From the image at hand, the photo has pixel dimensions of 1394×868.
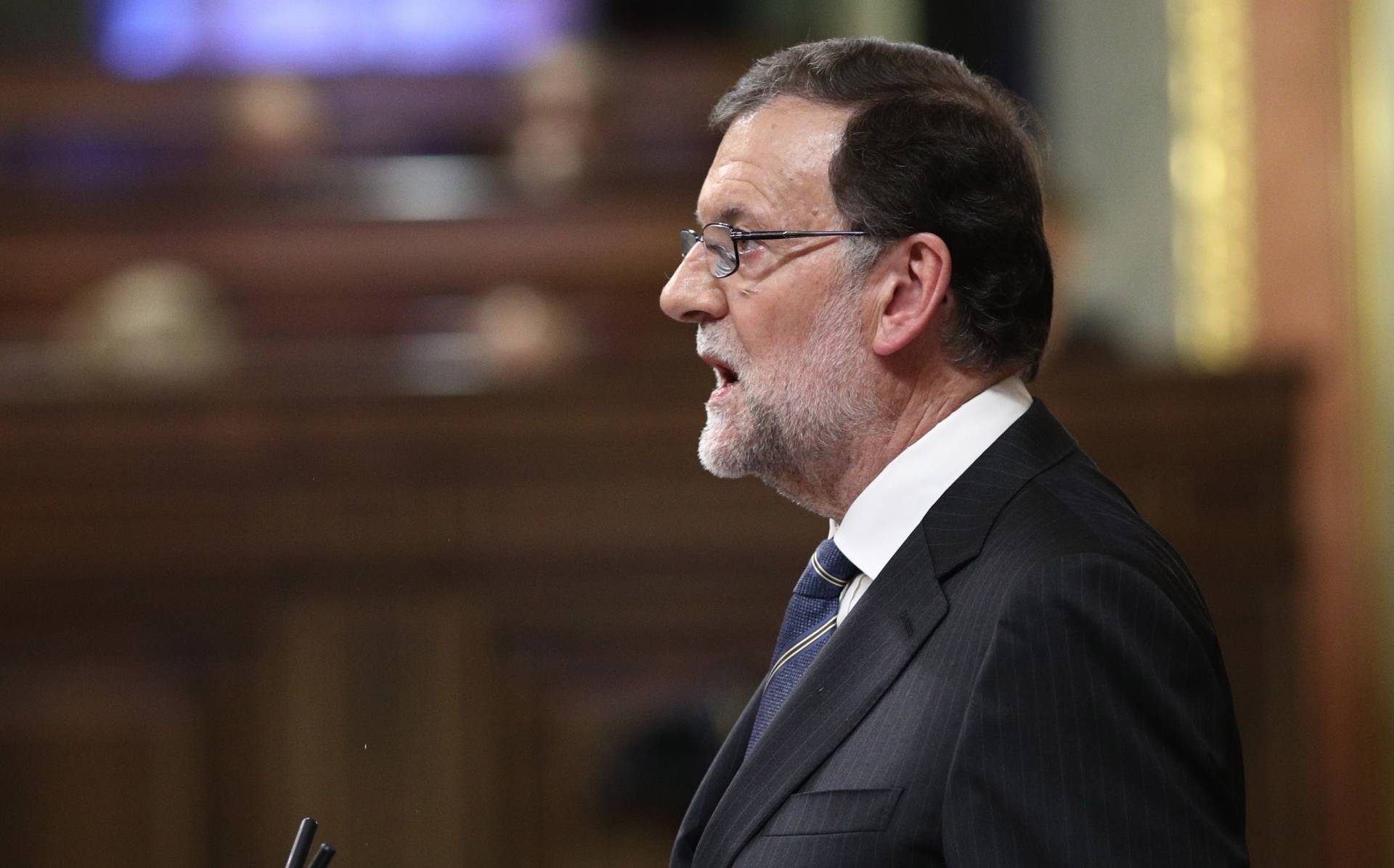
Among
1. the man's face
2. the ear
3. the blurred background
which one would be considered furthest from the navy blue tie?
the blurred background

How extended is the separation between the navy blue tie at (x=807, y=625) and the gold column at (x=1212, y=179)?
355 cm

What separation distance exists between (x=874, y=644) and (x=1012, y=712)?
22 centimetres

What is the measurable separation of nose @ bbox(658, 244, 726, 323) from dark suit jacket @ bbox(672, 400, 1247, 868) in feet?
1.14

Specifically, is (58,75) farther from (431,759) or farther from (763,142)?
(763,142)

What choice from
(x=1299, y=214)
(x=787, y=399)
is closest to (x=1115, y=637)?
(x=787, y=399)

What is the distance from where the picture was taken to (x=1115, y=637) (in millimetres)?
1371

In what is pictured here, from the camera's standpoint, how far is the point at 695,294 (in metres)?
1.82

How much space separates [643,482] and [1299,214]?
221cm

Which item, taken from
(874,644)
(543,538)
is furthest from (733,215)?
(543,538)

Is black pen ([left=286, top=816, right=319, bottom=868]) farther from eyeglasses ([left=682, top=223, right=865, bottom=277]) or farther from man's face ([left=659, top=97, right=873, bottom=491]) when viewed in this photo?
Answer: eyeglasses ([left=682, top=223, right=865, bottom=277])

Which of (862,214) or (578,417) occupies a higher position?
(862,214)

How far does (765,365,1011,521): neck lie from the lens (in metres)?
1.74

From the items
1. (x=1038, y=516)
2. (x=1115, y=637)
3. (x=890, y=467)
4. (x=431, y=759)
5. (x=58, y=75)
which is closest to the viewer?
(x=1115, y=637)

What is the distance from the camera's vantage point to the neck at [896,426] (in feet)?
5.70
